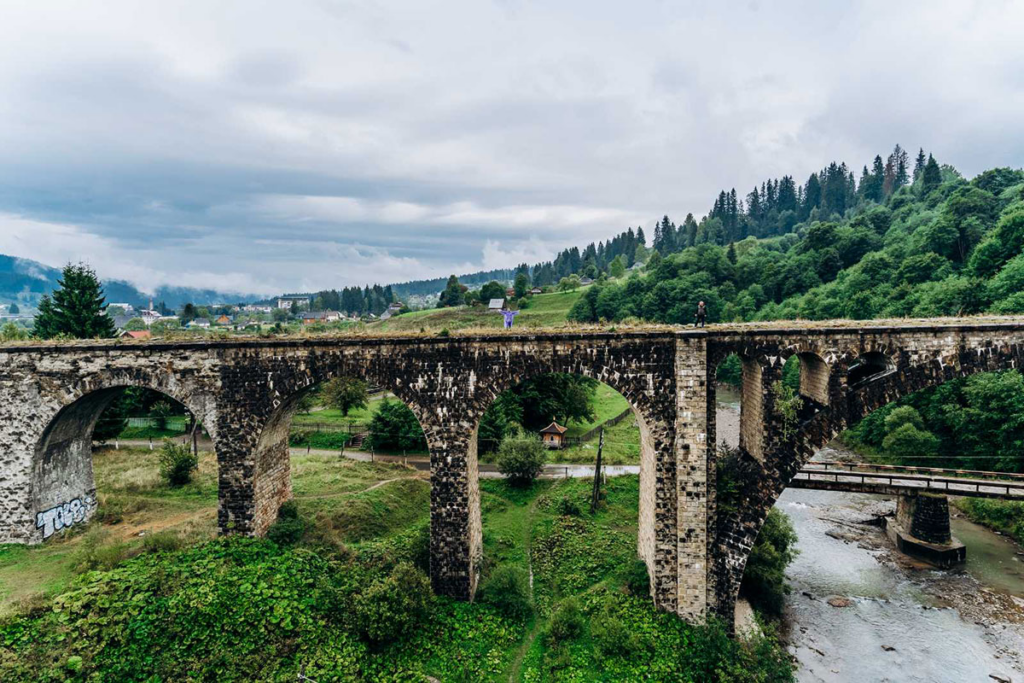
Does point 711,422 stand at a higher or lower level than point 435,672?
higher

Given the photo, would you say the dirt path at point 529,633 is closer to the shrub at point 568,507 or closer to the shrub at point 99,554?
the shrub at point 568,507

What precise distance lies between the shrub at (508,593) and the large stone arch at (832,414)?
7511mm

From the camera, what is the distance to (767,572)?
23.0 m

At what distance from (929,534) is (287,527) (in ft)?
113

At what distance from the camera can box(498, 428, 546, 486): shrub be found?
33.0 m

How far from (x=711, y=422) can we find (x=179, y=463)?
3023 centimetres

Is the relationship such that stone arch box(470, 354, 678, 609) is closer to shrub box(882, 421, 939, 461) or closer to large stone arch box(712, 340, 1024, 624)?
large stone arch box(712, 340, 1024, 624)

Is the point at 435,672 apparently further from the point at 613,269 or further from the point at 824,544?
the point at 613,269

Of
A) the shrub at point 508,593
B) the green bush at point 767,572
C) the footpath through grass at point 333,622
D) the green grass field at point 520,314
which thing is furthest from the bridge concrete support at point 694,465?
the green grass field at point 520,314

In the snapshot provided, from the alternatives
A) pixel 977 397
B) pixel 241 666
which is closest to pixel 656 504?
pixel 241 666

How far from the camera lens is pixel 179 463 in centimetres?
3034

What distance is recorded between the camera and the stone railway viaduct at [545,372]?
1861 cm

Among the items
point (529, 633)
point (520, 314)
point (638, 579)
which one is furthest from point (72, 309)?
point (520, 314)

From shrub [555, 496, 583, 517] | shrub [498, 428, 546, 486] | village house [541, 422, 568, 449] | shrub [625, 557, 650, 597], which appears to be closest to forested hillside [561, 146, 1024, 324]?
shrub [625, 557, 650, 597]
